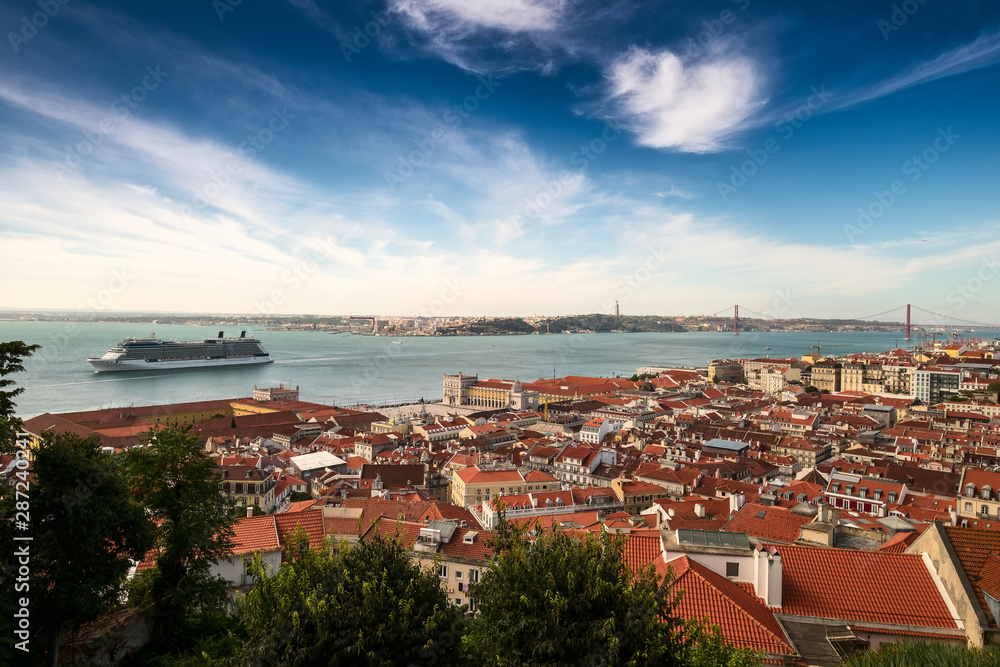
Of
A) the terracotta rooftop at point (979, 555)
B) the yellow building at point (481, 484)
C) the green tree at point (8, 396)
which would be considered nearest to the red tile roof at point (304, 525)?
the green tree at point (8, 396)

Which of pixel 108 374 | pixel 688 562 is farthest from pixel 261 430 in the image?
pixel 108 374

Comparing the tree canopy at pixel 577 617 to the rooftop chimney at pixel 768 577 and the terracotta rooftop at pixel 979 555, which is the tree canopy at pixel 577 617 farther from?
the terracotta rooftop at pixel 979 555

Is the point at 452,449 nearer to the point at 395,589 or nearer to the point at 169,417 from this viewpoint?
the point at 169,417

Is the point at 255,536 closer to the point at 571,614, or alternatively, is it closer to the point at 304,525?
the point at 304,525

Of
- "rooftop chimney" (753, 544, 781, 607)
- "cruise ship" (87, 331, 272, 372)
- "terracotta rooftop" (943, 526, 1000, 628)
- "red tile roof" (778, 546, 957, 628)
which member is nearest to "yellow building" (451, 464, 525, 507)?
"red tile roof" (778, 546, 957, 628)

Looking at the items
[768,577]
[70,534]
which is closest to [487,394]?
[768,577]
